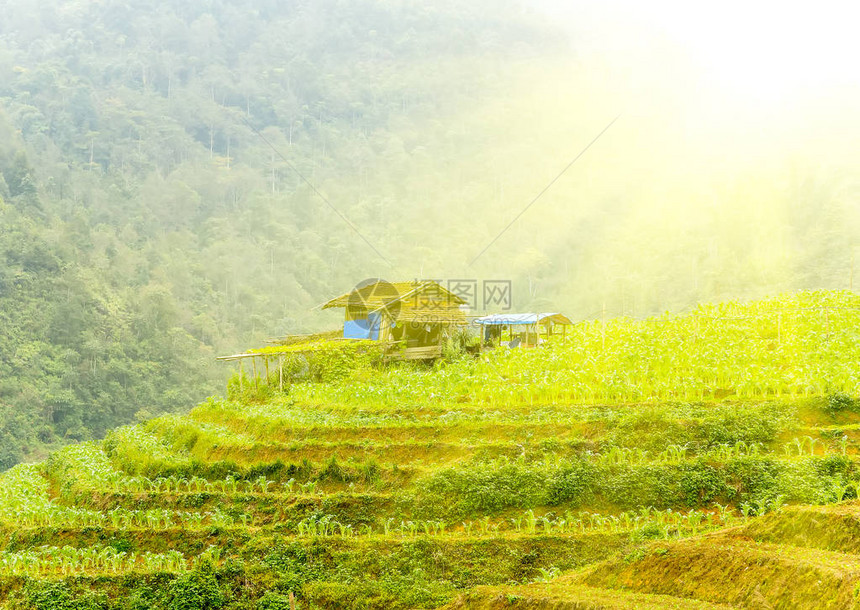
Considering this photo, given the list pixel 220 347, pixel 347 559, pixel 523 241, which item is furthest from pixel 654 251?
pixel 347 559

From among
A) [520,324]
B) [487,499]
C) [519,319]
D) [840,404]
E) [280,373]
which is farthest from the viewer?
[520,324]

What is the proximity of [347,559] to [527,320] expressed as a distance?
16942 mm

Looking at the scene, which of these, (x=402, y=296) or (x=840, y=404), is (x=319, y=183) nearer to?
(x=402, y=296)

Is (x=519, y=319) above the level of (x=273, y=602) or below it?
above

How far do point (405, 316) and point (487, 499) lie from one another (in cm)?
1601

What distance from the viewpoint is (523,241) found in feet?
299

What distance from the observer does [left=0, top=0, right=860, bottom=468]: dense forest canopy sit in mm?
55156

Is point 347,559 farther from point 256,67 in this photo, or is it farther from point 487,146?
point 256,67

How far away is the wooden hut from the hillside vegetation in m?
7.44

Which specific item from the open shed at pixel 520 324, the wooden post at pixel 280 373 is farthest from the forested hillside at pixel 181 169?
the open shed at pixel 520 324

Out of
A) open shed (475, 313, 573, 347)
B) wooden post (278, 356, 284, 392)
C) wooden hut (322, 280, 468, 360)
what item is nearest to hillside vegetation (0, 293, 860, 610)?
wooden post (278, 356, 284, 392)

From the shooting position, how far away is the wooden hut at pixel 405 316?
97.4 feet

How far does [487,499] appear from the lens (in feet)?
46.5

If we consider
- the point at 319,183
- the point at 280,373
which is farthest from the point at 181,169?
the point at 280,373
